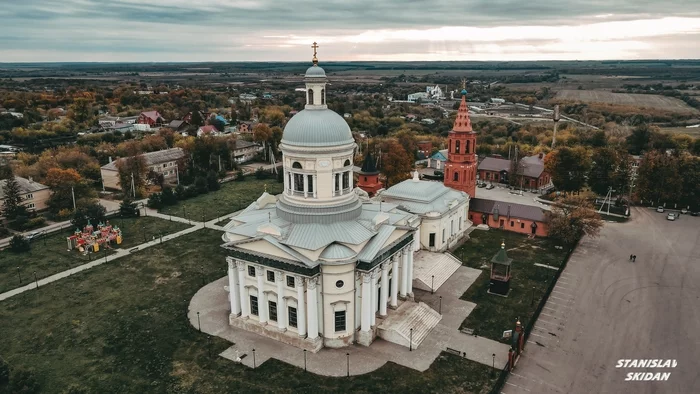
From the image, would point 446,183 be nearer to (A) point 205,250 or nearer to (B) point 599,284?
(B) point 599,284

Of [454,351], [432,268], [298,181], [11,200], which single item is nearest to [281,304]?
[298,181]

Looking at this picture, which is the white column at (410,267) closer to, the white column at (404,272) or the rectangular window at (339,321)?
the white column at (404,272)

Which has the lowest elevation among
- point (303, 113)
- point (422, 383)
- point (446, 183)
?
point (422, 383)

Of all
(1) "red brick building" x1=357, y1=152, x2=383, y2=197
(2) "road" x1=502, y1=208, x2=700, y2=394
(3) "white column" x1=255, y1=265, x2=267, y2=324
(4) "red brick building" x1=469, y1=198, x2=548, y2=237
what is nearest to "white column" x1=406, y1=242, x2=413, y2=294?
(2) "road" x1=502, y1=208, x2=700, y2=394

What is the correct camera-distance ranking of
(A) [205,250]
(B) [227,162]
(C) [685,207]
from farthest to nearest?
(B) [227,162] → (C) [685,207] → (A) [205,250]

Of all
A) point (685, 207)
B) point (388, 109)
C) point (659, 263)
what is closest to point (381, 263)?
point (659, 263)

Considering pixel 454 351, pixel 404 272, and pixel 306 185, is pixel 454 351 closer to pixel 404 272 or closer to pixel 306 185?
pixel 404 272

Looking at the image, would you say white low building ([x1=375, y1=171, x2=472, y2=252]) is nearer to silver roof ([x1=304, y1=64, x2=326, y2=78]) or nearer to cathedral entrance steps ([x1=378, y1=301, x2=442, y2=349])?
cathedral entrance steps ([x1=378, y1=301, x2=442, y2=349])
